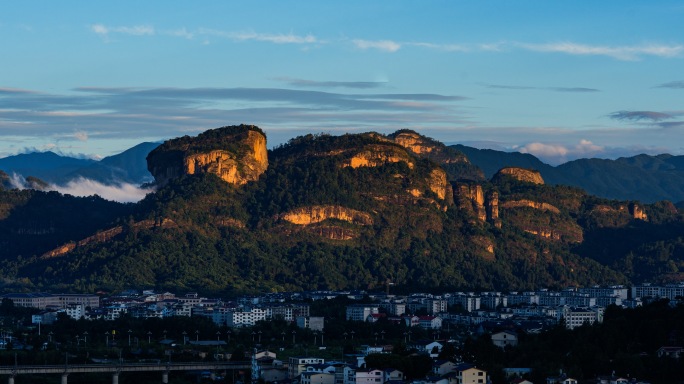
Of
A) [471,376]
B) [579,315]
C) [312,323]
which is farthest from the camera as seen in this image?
[579,315]

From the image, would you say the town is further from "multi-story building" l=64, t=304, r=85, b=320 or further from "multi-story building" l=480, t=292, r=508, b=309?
"multi-story building" l=64, t=304, r=85, b=320

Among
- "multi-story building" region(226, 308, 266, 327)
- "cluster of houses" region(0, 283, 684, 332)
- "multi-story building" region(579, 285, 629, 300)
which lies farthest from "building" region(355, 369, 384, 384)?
"multi-story building" region(579, 285, 629, 300)

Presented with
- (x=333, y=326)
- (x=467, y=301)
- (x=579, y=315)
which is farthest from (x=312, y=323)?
(x=467, y=301)

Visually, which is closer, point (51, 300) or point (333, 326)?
point (333, 326)

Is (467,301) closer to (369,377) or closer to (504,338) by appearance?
(504,338)

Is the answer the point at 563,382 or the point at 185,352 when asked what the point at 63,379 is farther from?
the point at 563,382

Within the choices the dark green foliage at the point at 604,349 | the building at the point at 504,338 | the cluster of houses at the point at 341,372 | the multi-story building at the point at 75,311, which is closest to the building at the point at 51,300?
the multi-story building at the point at 75,311

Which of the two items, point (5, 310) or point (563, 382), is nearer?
point (563, 382)

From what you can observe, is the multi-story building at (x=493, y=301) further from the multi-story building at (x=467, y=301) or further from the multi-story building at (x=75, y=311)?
the multi-story building at (x=75, y=311)

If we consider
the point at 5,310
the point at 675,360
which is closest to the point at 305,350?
the point at 675,360
